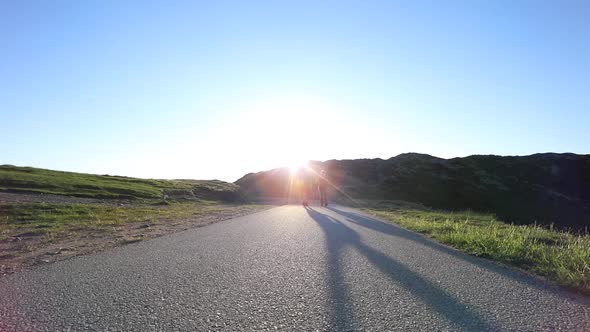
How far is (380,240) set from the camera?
10508mm

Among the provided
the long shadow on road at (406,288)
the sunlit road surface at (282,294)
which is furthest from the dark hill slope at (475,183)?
the sunlit road surface at (282,294)

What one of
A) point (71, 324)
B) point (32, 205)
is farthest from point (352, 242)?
point (32, 205)

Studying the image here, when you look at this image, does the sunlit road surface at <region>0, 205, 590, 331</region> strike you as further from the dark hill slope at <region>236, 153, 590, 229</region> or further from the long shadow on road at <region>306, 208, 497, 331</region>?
the dark hill slope at <region>236, 153, 590, 229</region>

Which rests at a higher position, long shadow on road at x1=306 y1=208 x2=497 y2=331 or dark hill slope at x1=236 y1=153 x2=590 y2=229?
dark hill slope at x1=236 y1=153 x2=590 y2=229

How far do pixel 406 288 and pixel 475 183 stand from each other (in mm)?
73808

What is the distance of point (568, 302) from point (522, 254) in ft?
10.5

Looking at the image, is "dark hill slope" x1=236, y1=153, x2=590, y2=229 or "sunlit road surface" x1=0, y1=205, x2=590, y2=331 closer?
"sunlit road surface" x1=0, y1=205, x2=590, y2=331

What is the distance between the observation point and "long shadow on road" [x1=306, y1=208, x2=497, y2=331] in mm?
4020

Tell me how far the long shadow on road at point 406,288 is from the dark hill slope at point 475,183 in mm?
42388

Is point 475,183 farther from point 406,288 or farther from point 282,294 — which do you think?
point 282,294

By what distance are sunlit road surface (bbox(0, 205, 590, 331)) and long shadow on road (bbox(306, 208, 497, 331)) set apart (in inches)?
0.5

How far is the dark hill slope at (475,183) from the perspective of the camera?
6175cm

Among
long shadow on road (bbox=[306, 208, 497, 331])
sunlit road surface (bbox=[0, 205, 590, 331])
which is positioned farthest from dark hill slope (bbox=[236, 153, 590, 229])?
sunlit road surface (bbox=[0, 205, 590, 331])

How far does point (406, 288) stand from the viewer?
5426mm
